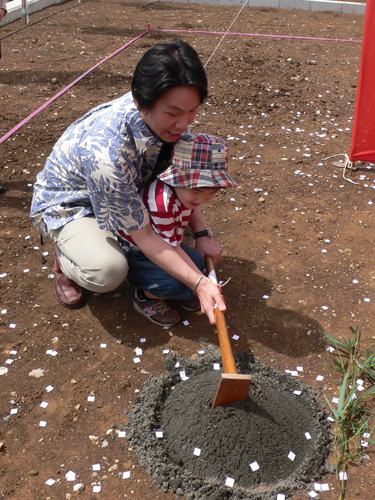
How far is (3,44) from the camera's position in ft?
21.0

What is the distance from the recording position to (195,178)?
186cm

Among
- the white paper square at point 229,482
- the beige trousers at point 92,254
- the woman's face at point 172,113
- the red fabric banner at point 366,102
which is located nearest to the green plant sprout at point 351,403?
the white paper square at point 229,482

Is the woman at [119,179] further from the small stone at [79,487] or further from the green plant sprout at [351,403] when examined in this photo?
the small stone at [79,487]

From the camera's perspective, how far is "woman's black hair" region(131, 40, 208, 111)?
166 cm

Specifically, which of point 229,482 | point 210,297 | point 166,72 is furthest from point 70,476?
point 166,72

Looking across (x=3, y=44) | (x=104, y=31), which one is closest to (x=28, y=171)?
(x=3, y=44)

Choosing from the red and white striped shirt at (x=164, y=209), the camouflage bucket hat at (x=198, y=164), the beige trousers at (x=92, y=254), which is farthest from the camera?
the beige trousers at (x=92, y=254)

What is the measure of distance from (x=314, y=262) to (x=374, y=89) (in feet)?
5.09

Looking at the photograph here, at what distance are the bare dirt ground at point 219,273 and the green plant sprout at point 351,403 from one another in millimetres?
56

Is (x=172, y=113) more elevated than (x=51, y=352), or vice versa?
(x=172, y=113)

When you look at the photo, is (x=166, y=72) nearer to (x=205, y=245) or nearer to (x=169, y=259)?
(x=169, y=259)

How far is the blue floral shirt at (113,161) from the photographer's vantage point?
188 cm

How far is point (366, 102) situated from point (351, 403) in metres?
2.50

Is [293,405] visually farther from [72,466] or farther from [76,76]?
[76,76]
